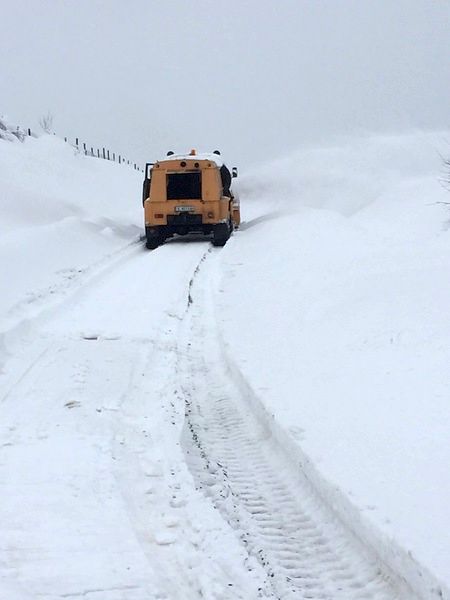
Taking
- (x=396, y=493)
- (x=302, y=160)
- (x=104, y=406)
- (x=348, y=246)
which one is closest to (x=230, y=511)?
(x=396, y=493)

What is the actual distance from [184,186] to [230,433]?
1319 cm

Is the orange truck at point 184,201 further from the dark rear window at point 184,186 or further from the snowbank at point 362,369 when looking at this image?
the snowbank at point 362,369

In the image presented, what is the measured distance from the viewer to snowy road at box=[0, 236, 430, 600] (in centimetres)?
307

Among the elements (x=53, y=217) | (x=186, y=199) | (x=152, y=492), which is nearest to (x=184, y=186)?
(x=186, y=199)

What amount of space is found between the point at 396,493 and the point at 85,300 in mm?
6889

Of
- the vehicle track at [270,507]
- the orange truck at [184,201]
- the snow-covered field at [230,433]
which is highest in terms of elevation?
the orange truck at [184,201]

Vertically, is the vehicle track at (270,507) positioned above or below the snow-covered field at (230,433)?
below

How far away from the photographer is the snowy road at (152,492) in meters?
3.07

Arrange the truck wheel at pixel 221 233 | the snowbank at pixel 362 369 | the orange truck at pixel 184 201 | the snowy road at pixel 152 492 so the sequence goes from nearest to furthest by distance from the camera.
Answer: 1. the snowy road at pixel 152 492
2. the snowbank at pixel 362 369
3. the truck wheel at pixel 221 233
4. the orange truck at pixel 184 201

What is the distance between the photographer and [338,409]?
15.7ft

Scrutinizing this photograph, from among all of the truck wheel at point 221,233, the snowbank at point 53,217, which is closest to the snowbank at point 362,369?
the truck wheel at point 221,233

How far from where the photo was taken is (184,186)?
57.4 ft

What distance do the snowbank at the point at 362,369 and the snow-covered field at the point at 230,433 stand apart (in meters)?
0.02

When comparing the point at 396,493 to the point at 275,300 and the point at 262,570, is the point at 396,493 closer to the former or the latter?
the point at 262,570
